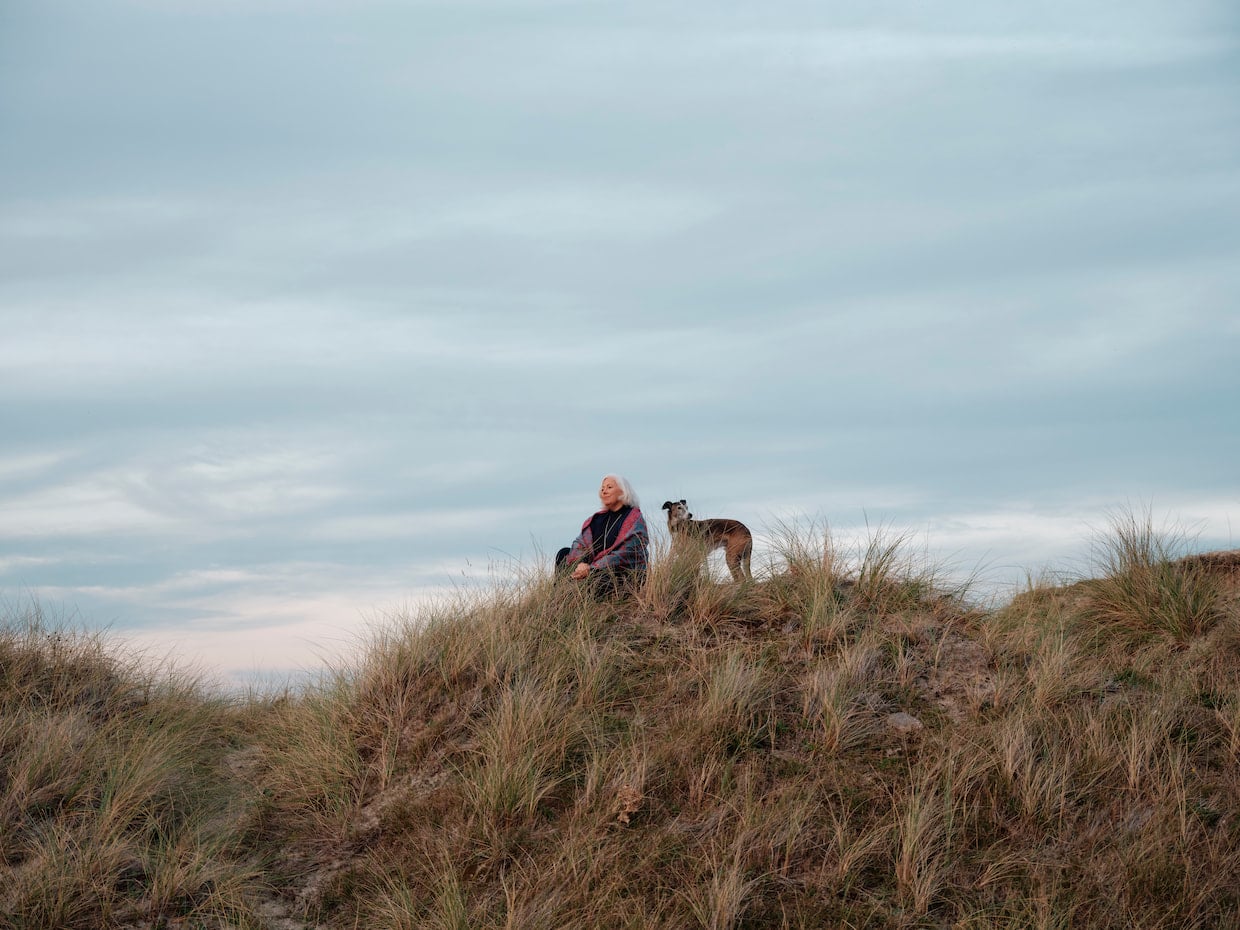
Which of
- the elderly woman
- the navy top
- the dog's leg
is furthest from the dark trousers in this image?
the dog's leg

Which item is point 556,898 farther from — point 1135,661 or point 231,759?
point 1135,661

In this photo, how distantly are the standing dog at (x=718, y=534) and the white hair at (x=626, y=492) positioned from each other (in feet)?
2.31

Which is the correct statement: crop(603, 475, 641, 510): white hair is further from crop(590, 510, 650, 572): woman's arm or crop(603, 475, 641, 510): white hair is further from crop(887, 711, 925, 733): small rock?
crop(887, 711, 925, 733): small rock

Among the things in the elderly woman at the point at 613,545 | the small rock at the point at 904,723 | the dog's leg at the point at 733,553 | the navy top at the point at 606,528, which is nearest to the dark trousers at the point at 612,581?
the elderly woman at the point at 613,545

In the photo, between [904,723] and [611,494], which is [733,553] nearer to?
[611,494]

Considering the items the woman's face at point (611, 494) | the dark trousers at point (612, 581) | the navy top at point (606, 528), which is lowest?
the dark trousers at point (612, 581)

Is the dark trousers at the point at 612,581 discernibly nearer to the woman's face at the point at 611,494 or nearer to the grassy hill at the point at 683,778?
the grassy hill at the point at 683,778

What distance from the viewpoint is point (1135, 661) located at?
30.7 feet

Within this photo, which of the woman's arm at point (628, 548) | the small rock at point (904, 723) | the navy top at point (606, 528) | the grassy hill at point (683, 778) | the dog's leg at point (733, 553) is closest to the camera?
the grassy hill at point (683, 778)

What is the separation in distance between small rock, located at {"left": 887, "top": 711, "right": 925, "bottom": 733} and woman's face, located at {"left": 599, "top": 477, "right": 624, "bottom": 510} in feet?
10.6

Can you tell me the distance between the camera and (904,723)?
→ 768 cm

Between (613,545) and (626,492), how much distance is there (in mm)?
521

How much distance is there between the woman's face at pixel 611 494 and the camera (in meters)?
9.60

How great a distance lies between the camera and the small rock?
25.1ft
